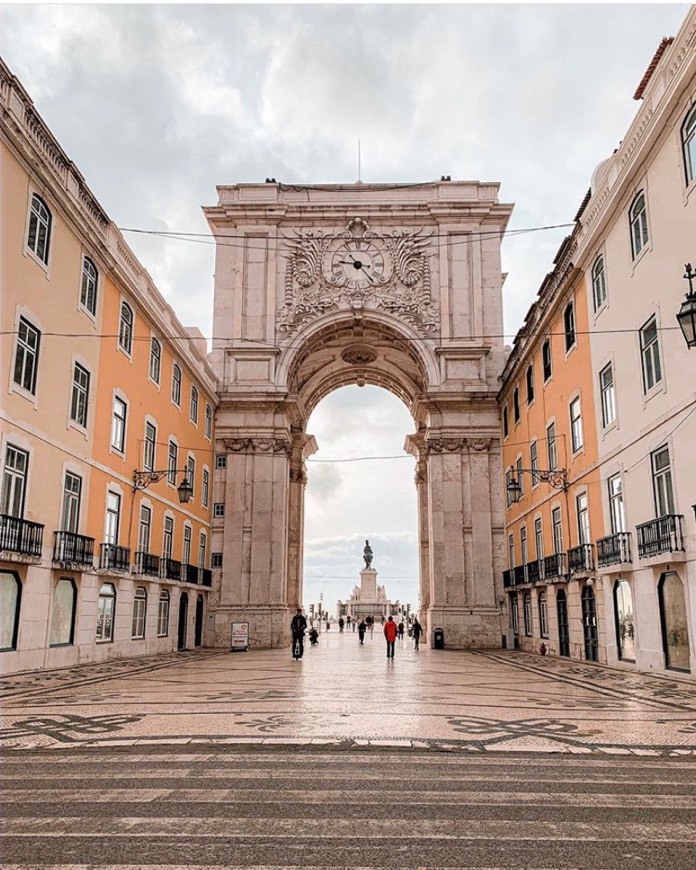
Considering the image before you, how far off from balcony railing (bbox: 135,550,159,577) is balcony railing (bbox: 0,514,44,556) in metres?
6.32

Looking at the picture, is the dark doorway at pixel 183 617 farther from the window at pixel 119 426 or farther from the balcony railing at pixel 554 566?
the balcony railing at pixel 554 566

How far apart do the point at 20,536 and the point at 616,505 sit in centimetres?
1388

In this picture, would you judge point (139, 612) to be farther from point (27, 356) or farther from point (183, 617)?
point (27, 356)

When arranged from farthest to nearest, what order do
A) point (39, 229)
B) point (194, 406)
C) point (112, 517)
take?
point (194, 406) < point (112, 517) < point (39, 229)

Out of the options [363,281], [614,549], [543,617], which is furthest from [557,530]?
[363,281]

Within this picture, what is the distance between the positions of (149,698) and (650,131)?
48.9 ft

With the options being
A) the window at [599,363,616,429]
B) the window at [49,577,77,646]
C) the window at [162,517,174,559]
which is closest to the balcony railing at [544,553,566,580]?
the window at [599,363,616,429]

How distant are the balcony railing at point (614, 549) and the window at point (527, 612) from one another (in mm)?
9313

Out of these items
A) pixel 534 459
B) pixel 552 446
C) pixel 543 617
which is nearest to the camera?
pixel 552 446

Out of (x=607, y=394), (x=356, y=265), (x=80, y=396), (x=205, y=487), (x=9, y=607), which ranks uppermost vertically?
(x=356, y=265)

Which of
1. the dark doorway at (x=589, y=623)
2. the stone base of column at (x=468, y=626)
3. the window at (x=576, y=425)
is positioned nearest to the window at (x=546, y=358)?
the window at (x=576, y=425)

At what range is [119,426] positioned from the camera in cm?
2098

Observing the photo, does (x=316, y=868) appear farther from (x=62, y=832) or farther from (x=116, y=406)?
(x=116, y=406)

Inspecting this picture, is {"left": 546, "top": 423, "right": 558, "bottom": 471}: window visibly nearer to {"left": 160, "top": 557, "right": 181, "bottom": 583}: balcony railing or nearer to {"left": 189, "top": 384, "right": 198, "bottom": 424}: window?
{"left": 160, "top": 557, "right": 181, "bottom": 583}: balcony railing
